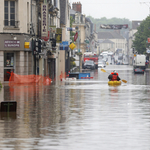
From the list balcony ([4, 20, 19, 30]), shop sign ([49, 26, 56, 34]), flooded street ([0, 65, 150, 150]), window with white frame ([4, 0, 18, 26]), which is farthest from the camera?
shop sign ([49, 26, 56, 34])

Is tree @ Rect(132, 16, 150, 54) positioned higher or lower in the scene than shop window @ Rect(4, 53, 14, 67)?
higher

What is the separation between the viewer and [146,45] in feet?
379

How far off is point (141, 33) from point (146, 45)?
10.7m

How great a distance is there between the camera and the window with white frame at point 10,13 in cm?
3750

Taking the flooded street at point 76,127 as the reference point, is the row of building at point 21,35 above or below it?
above

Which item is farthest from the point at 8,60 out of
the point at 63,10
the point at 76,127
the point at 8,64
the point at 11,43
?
the point at 63,10

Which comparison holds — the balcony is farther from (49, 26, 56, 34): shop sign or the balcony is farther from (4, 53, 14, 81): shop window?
(49, 26, 56, 34): shop sign

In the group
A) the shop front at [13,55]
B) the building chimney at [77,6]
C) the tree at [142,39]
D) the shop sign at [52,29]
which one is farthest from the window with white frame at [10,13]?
the building chimney at [77,6]

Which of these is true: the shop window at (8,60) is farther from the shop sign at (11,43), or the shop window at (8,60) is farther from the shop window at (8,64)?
the shop sign at (11,43)

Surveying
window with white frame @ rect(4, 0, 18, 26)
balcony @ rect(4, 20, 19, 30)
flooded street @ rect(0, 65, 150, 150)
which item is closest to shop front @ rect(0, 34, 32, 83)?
balcony @ rect(4, 20, 19, 30)

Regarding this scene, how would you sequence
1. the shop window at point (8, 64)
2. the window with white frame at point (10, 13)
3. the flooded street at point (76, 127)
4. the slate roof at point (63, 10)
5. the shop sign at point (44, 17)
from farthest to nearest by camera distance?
the slate roof at point (63, 10), the shop sign at point (44, 17), the shop window at point (8, 64), the window with white frame at point (10, 13), the flooded street at point (76, 127)

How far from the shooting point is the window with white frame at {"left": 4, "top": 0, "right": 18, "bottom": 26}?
3750cm

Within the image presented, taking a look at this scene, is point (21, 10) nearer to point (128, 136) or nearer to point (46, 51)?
point (46, 51)

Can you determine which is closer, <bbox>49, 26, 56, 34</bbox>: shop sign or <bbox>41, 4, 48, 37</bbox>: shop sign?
<bbox>41, 4, 48, 37</bbox>: shop sign
